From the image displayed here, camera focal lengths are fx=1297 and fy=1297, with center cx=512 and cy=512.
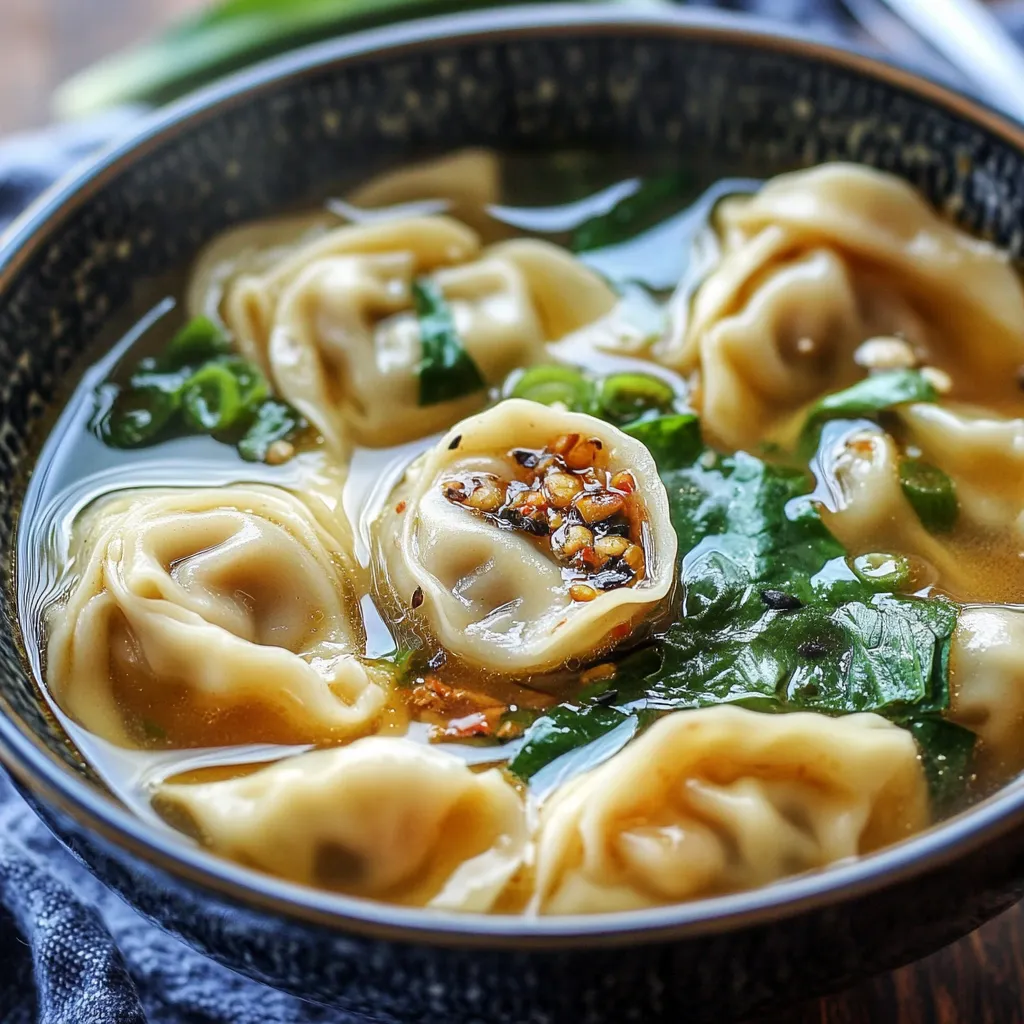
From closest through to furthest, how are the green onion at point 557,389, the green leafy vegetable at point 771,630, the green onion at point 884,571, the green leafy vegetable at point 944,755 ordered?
the green leafy vegetable at point 944,755 < the green leafy vegetable at point 771,630 < the green onion at point 884,571 < the green onion at point 557,389

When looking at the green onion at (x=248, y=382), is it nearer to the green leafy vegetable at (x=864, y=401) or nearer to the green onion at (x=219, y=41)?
the green leafy vegetable at (x=864, y=401)

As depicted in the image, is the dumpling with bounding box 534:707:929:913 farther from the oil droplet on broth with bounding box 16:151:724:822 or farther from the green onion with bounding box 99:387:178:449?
the green onion with bounding box 99:387:178:449

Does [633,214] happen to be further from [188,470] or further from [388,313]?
[188,470]

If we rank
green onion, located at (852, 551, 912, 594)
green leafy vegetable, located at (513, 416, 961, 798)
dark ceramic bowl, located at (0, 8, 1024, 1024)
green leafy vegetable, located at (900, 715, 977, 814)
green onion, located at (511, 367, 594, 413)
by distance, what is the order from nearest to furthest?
1. dark ceramic bowl, located at (0, 8, 1024, 1024)
2. green leafy vegetable, located at (900, 715, 977, 814)
3. green leafy vegetable, located at (513, 416, 961, 798)
4. green onion, located at (852, 551, 912, 594)
5. green onion, located at (511, 367, 594, 413)

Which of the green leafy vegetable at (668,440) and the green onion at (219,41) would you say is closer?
the green leafy vegetable at (668,440)

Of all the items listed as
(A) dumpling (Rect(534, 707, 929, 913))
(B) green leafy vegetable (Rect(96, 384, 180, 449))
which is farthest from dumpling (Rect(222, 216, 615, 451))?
(A) dumpling (Rect(534, 707, 929, 913))

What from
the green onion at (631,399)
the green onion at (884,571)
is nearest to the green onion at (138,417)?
the green onion at (631,399)

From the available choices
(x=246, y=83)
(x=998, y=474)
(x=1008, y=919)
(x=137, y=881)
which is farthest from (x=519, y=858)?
(x=246, y=83)
